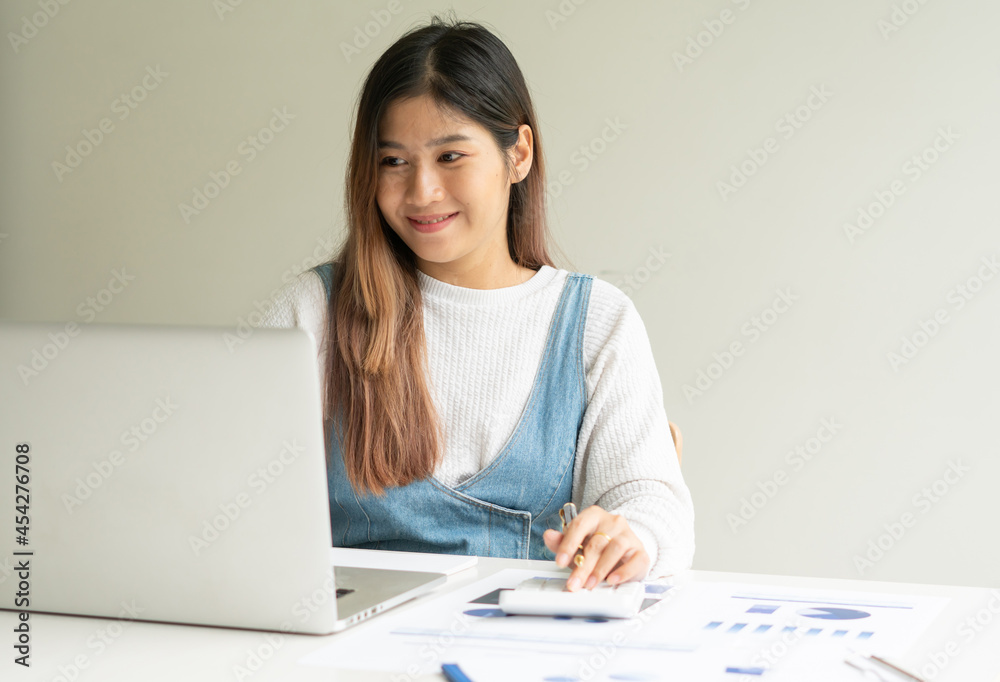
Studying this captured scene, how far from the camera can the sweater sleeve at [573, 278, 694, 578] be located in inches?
49.1

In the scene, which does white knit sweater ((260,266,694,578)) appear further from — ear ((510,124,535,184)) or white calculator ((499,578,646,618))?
white calculator ((499,578,646,618))

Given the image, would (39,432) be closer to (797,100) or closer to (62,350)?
(62,350)

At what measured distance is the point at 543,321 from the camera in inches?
59.4

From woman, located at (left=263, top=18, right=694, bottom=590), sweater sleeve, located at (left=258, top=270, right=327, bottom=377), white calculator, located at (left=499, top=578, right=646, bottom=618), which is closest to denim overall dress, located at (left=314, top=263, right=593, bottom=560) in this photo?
woman, located at (left=263, top=18, right=694, bottom=590)

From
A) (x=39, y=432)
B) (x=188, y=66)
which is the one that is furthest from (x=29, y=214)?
(x=39, y=432)

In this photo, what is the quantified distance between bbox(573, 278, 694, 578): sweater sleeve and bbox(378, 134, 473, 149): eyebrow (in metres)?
0.32

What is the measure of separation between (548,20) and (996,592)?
1.98 meters

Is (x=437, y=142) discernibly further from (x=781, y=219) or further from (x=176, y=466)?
(x=781, y=219)

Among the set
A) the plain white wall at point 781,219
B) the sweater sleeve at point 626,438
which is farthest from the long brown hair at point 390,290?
the plain white wall at point 781,219

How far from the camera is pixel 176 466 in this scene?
79 cm

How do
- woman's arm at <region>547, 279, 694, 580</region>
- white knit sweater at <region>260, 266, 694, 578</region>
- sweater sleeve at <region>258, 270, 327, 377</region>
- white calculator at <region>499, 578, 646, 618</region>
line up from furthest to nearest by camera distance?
sweater sleeve at <region>258, 270, 327, 377</region>
white knit sweater at <region>260, 266, 694, 578</region>
woman's arm at <region>547, 279, 694, 580</region>
white calculator at <region>499, 578, 646, 618</region>

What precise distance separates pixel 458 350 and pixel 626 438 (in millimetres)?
301

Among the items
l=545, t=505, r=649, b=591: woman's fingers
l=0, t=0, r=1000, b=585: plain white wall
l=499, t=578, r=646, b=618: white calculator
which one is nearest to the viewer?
l=499, t=578, r=646, b=618: white calculator

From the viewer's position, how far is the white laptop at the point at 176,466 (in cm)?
78
